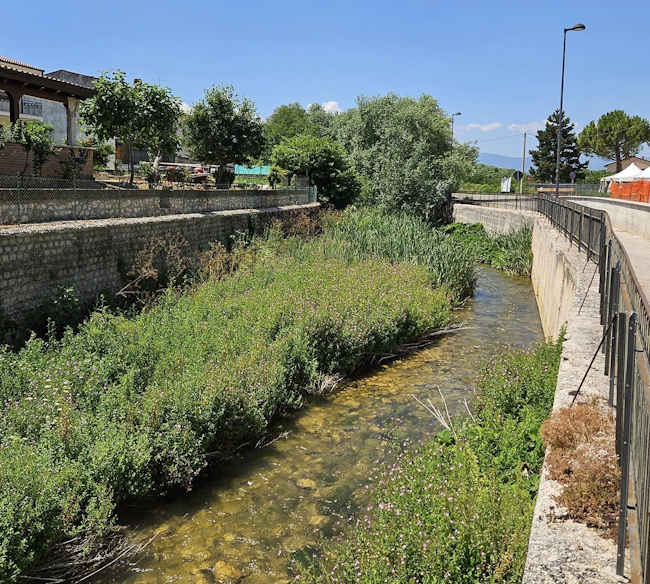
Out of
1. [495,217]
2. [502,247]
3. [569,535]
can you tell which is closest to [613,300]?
[569,535]

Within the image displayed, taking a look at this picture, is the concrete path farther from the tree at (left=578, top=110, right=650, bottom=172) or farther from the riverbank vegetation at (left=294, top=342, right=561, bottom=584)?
the tree at (left=578, top=110, right=650, bottom=172)

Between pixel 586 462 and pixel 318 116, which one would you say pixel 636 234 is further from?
pixel 318 116

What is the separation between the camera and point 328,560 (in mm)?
5355

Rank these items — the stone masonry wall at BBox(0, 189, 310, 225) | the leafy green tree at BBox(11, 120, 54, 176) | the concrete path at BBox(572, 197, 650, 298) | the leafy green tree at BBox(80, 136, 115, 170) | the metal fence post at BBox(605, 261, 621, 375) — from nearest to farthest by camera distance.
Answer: the metal fence post at BBox(605, 261, 621, 375)
the stone masonry wall at BBox(0, 189, 310, 225)
the concrete path at BBox(572, 197, 650, 298)
the leafy green tree at BBox(11, 120, 54, 176)
the leafy green tree at BBox(80, 136, 115, 170)

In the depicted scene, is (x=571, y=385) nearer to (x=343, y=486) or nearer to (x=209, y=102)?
(x=343, y=486)

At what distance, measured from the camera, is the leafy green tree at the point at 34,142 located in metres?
14.5

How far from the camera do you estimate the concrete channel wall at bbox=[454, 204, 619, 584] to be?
3.13m

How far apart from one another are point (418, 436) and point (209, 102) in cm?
2277

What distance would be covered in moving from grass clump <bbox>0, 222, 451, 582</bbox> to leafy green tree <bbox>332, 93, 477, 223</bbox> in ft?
56.4

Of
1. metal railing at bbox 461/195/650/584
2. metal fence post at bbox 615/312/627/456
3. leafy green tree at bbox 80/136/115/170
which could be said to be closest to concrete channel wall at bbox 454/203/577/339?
metal railing at bbox 461/195/650/584

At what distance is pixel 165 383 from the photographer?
25.2 feet

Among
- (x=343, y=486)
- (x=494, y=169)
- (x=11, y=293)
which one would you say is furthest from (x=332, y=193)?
(x=494, y=169)

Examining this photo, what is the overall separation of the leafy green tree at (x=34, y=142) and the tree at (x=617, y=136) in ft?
242

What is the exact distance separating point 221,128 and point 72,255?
17.5m
